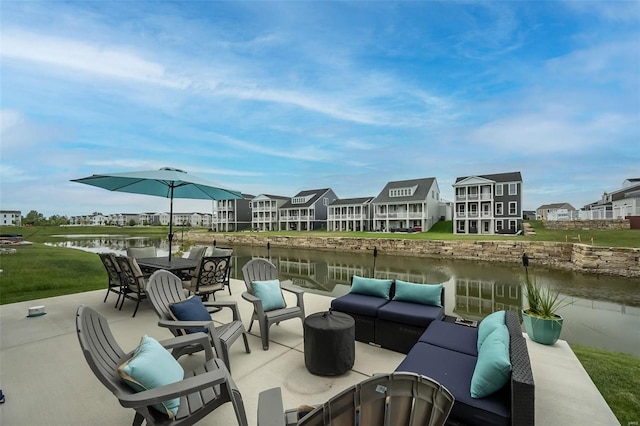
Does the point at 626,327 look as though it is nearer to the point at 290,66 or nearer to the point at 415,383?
the point at 415,383

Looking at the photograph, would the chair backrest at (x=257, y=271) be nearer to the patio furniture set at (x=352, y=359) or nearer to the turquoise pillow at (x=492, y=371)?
the patio furniture set at (x=352, y=359)

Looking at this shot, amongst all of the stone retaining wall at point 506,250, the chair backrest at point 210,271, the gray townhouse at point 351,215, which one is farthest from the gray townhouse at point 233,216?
the chair backrest at point 210,271

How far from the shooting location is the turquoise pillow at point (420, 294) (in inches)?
147

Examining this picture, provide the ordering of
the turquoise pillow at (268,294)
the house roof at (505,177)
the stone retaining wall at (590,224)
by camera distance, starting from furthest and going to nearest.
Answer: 1. the house roof at (505,177)
2. the stone retaining wall at (590,224)
3. the turquoise pillow at (268,294)

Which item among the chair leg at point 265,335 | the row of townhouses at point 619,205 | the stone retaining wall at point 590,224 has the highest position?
the row of townhouses at point 619,205

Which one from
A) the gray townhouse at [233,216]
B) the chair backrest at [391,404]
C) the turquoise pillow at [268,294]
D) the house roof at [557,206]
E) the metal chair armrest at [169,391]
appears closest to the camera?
the chair backrest at [391,404]

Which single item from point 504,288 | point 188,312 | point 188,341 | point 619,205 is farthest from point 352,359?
point 619,205

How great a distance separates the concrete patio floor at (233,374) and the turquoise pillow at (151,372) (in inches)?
Result: 25.8

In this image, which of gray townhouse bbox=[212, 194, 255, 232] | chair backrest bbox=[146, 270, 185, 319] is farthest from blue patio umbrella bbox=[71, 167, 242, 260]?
gray townhouse bbox=[212, 194, 255, 232]

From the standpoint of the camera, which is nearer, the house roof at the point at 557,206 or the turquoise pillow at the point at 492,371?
the turquoise pillow at the point at 492,371

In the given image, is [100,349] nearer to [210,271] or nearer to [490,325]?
[490,325]

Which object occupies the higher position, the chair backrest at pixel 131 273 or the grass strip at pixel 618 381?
the chair backrest at pixel 131 273

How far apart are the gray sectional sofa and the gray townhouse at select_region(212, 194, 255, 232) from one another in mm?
43827

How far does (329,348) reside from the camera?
2818 millimetres
